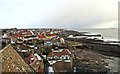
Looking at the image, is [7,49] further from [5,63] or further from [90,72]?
[90,72]

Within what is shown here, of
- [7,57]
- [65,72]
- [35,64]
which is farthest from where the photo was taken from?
[65,72]

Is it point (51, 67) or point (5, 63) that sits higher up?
point (5, 63)

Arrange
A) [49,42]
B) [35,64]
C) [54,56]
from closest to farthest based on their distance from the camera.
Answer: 1. [35,64]
2. [54,56]
3. [49,42]

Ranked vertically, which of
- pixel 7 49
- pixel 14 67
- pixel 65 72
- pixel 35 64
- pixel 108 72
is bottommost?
pixel 108 72

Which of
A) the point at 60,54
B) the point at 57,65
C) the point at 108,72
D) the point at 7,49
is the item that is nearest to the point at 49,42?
the point at 60,54

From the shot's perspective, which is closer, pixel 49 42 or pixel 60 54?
pixel 60 54

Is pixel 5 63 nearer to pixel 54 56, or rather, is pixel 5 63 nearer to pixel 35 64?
pixel 35 64

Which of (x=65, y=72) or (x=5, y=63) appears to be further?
(x=65, y=72)

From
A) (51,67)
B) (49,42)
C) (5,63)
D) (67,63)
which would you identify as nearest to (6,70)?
(5,63)

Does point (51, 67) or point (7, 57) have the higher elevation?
point (7, 57)
